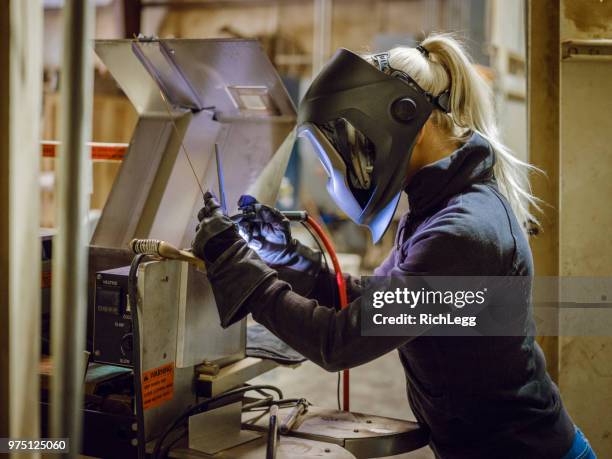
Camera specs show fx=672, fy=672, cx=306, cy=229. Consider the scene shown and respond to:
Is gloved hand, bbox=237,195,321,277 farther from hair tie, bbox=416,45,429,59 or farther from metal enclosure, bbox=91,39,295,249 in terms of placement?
hair tie, bbox=416,45,429,59

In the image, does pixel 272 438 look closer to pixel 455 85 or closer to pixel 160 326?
pixel 160 326

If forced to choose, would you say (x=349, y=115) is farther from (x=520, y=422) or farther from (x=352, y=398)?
(x=352, y=398)

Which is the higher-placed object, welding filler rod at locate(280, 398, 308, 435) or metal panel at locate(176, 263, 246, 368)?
metal panel at locate(176, 263, 246, 368)

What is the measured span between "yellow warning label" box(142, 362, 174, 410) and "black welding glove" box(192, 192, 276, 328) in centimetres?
17

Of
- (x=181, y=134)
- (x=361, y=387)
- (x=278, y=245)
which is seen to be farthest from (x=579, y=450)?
(x=361, y=387)

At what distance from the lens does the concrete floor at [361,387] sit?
3.76 meters

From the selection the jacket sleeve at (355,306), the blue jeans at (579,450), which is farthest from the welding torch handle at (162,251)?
the blue jeans at (579,450)

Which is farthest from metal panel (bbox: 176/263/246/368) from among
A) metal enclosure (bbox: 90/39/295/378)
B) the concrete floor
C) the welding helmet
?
the concrete floor

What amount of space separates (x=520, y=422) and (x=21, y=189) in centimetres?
95

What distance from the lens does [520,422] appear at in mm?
1256

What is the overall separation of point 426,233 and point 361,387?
Result: 310cm

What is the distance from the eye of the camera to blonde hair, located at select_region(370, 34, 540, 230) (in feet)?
4.39

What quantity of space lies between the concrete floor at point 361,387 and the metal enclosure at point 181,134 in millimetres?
2355

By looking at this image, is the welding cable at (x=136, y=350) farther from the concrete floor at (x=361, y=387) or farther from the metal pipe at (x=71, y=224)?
the concrete floor at (x=361, y=387)
